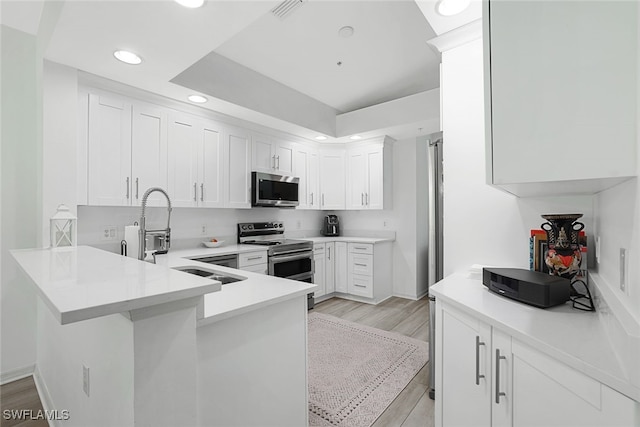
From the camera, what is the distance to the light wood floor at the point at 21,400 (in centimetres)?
182

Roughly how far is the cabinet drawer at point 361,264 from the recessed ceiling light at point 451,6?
304cm

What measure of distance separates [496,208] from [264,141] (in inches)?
114

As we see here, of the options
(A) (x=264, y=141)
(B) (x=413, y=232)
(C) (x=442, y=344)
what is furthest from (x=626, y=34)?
(B) (x=413, y=232)

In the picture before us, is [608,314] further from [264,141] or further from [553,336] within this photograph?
[264,141]

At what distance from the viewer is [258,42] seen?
280 cm

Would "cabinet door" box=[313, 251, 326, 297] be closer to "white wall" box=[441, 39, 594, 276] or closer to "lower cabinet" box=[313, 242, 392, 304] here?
"lower cabinet" box=[313, 242, 392, 304]

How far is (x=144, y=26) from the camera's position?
1774mm

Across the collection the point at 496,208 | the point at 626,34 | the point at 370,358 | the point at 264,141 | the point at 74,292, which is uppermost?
the point at 264,141

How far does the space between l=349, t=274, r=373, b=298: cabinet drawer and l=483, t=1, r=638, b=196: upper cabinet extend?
3.23m

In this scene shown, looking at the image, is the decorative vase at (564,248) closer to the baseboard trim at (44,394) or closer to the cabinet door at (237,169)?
the baseboard trim at (44,394)

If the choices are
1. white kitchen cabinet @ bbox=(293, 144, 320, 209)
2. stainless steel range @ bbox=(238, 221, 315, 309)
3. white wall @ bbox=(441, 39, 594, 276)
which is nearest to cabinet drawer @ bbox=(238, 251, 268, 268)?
stainless steel range @ bbox=(238, 221, 315, 309)

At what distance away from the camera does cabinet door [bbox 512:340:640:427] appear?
26.7 inches

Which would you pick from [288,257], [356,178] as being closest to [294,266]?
[288,257]

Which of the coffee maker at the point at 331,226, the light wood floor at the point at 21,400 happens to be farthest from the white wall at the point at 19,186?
the coffee maker at the point at 331,226
